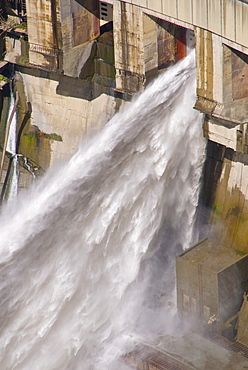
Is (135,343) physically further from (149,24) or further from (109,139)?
(149,24)

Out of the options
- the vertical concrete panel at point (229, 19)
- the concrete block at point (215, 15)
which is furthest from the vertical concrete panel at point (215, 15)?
the vertical concrete panel at point (229, 19)

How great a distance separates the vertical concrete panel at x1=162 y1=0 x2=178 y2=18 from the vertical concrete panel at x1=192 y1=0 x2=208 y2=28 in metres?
1.34

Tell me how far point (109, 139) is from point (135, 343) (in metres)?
10.8

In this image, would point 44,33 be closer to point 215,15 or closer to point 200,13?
point 200,13

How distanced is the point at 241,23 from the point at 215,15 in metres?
1.58

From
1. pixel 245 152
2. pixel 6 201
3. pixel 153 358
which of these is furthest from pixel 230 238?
pixel 6 201

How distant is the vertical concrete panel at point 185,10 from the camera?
3381 centimetres

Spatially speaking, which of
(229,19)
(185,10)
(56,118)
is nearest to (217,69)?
(229,19)

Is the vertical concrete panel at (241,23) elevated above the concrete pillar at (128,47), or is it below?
above

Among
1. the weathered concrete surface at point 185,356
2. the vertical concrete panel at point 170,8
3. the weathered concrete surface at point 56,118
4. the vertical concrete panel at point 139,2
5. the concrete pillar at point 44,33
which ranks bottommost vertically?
the weathered concrete surface at point 185,356

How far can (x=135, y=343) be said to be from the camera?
34.0 m

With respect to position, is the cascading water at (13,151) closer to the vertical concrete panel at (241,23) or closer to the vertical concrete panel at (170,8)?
the vertical concrete panel at (170,8)

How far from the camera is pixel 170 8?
115 feet

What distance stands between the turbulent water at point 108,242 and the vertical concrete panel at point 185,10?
11.8 ft
